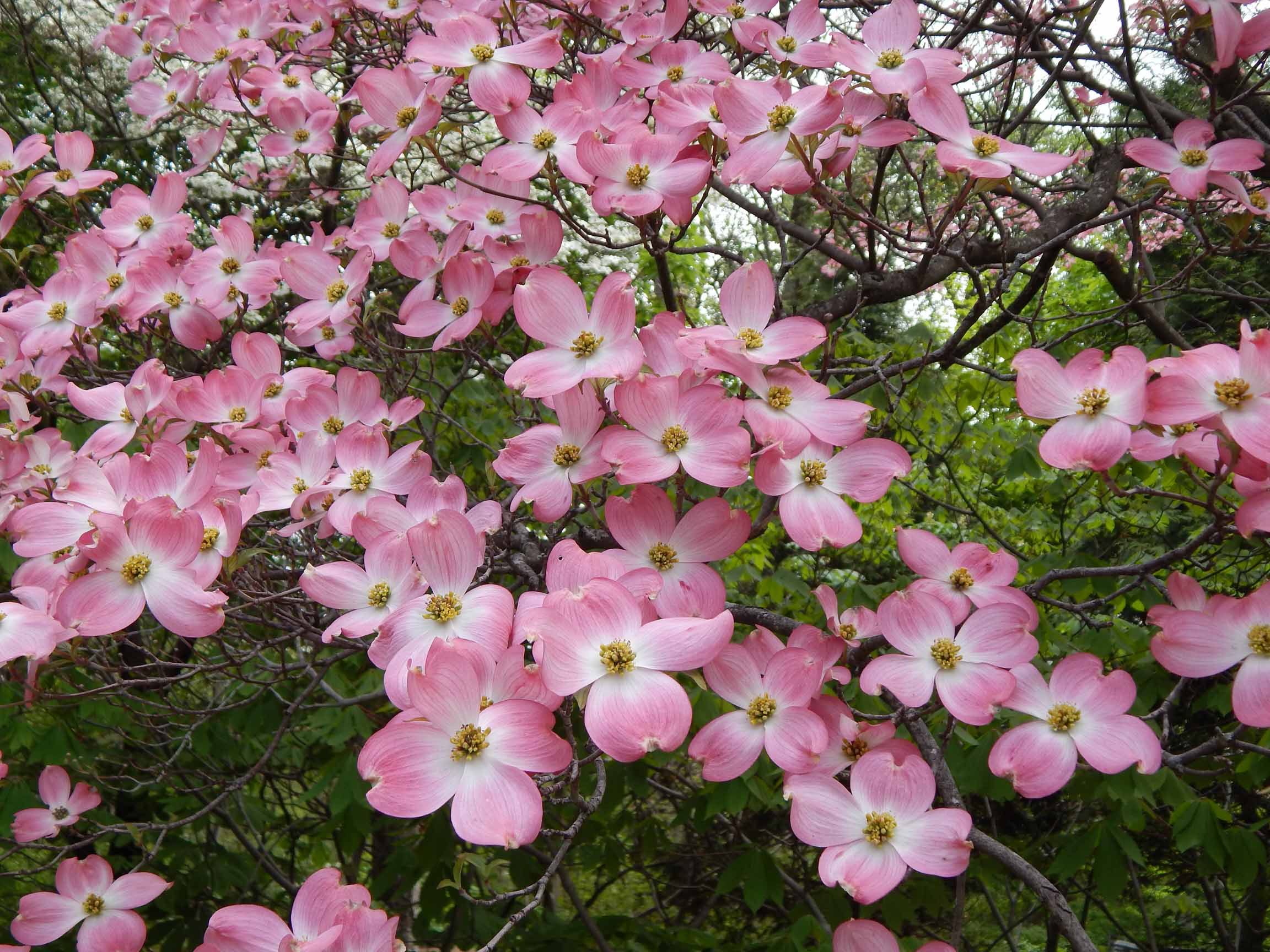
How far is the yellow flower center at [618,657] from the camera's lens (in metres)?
0.77

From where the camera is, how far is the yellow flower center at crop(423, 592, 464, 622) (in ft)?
2.89

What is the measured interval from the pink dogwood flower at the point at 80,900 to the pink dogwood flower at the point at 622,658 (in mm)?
1039

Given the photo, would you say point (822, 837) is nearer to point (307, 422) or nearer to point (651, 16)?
point (307, 422)

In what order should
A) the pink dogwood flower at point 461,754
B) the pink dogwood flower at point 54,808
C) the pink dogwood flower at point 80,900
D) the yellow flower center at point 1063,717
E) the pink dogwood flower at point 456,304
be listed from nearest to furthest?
the pink dogwood flower at point 461,754 → the yellow flower center at point 1063,717 → the pink dogwood flower at point 456,304 → the pink dogwood flower at point 80,900 → the pink dogwood flower at point 54,808

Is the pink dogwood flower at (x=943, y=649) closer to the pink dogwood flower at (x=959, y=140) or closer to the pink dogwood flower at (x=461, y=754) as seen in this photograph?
the pink dogwood flower at (x=461, y=754)

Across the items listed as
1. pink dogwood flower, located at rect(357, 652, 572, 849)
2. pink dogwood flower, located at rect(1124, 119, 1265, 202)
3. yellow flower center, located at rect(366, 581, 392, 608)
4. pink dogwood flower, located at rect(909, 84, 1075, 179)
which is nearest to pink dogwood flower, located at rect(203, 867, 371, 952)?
pink dogwood flower, located at rect(357, 652, 572, 849)

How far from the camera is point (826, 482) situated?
0.97 meters

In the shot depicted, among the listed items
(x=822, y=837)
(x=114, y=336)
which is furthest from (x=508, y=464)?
(x=114, y=336)

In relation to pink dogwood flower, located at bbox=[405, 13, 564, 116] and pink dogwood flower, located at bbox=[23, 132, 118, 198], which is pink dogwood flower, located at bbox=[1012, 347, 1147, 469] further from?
pink dogwood flower, located at bbox=[23, 132, 118, 198]

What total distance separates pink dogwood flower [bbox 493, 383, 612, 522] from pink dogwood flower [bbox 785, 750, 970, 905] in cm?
38

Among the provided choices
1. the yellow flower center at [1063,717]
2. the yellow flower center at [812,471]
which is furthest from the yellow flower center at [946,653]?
the yellow flower center at [812,471]

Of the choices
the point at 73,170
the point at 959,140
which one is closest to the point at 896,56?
the point at 959,140

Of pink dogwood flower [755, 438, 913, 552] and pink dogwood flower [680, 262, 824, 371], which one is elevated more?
pink dogwood flower [680, 262, 824, 371]

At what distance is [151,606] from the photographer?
0.94m
